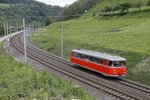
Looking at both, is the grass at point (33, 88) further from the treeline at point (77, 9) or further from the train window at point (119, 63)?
the treeline at point (77, 9)

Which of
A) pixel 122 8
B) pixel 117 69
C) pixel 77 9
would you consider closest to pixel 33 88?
pixel 117 69

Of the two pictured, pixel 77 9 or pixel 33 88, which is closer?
pixel 33 88

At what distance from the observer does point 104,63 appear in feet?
137

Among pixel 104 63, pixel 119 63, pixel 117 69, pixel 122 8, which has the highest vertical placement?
pixel 122 8

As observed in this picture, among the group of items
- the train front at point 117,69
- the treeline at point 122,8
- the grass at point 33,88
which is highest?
the treeline at point 122,8

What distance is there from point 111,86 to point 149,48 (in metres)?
14.4

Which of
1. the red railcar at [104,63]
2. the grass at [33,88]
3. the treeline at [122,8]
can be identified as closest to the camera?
the grass at [33,88]

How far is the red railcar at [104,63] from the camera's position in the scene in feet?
133

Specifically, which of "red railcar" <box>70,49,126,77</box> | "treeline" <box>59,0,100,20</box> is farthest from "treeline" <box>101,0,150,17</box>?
"red railcar" <box>70,49,126,77</box>

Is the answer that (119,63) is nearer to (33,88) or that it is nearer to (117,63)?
(117,63)

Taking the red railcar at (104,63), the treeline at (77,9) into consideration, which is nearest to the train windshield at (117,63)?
the red railcar at (104,63)

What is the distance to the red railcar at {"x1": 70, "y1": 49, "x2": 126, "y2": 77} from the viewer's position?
40644 mm

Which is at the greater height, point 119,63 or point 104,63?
point 119,63

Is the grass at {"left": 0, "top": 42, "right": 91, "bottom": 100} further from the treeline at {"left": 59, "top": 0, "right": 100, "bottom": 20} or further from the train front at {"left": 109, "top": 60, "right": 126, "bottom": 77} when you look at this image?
the treeline at {"left": 59, "top": 0, "right": 100, "bottom": 20}
